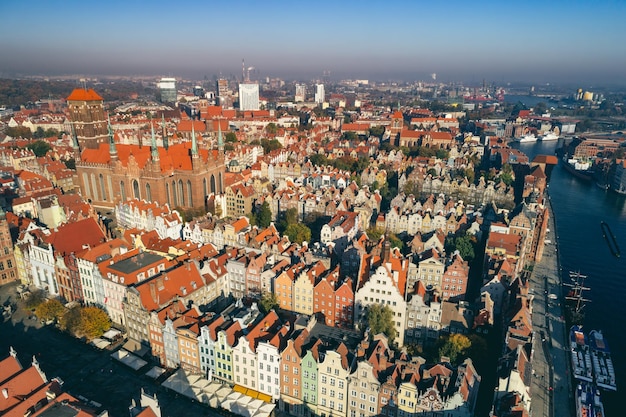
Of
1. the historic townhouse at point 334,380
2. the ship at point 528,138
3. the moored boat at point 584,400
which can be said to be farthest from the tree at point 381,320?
the ship at point 528,138

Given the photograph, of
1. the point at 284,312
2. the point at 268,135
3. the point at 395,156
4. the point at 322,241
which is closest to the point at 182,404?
the point at 284,312

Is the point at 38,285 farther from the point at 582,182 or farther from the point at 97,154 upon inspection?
the point at 582,182

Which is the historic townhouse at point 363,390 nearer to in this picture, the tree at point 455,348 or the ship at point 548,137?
the tree at point 455,348

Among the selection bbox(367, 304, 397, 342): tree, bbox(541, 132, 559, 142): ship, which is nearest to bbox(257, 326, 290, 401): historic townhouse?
bbox(367, 304, 397, 342): tree

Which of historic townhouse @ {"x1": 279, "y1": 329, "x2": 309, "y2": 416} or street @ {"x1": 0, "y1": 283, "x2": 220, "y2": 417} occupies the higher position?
historic townhouse @ {"x1": 279, "y1": 329, "x2": 309, "y2": 416}

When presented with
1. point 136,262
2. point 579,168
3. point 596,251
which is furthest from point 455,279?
point 579,168

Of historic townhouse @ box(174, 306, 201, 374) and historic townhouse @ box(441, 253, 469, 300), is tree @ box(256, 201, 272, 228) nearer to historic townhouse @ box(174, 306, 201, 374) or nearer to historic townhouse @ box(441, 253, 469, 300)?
historic townhouse @ box(441, 253, 469, 300)

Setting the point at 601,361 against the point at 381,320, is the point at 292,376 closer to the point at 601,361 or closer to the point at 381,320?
the point at 381,320
